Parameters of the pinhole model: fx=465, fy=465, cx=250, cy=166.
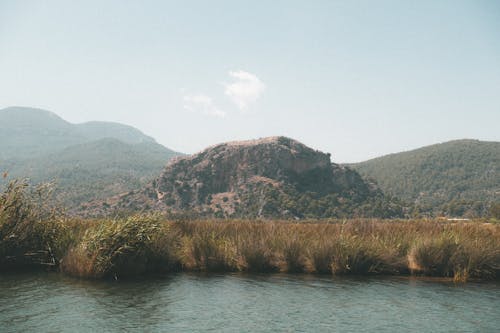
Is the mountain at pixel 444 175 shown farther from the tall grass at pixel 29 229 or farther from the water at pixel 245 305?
the tall grass at pixel 29 229

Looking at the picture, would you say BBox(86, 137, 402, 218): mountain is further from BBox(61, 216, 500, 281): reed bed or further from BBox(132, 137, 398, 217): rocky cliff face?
BBox(61, 216, 500, 281): reed bed

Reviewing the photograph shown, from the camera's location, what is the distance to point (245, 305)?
12477 millimetres

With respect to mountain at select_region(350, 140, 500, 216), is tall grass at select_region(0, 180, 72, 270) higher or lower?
lower

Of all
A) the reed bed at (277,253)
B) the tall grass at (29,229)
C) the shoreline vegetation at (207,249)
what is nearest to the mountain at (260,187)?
the reed bed at (277,253)

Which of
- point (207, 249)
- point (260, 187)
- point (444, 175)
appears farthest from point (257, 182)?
point (207, 249)

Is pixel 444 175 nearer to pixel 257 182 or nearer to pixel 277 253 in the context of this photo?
pixel 257 182

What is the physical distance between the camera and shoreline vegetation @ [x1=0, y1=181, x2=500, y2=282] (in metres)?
15.9

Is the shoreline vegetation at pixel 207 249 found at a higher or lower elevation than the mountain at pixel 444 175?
lower

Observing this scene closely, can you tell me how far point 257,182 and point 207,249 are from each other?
129 metres

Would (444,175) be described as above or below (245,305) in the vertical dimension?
above

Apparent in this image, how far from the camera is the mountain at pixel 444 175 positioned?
482ft

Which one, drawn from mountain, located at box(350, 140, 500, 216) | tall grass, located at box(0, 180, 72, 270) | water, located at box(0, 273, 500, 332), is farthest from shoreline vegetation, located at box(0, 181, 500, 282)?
mountain, located at box(350, 140, 500, 216)

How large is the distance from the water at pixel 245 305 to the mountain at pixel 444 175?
11839 centimetres

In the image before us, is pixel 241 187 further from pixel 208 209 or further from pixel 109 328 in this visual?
pixel 109 328
